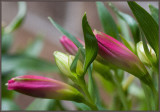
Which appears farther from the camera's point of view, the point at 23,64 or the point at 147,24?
the point at 23,64

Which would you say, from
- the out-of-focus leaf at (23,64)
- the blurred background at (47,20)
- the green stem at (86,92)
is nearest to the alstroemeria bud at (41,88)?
the green stem at (86,92)

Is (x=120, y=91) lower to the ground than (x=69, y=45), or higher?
lower

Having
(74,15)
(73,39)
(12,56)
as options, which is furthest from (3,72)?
(74,15)

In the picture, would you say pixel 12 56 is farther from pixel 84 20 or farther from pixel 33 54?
pixel 84 20

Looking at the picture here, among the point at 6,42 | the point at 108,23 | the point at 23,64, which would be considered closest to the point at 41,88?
the point at 108,23

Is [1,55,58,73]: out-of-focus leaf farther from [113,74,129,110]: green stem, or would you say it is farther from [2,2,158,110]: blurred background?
[2,2,158,110]: blurred background

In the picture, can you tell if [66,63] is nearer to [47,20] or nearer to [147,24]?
[147,24]
